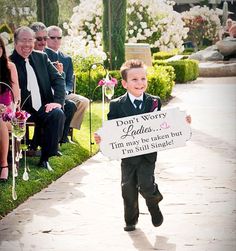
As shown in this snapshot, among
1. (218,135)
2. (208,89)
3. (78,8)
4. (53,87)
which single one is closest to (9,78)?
(53,87)

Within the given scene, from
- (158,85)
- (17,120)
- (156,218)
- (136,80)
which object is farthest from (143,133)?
(158,85)

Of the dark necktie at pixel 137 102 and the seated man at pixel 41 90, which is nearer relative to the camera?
the dark necktie at pixel 137 102

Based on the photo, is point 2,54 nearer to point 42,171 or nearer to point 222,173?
point 42,171

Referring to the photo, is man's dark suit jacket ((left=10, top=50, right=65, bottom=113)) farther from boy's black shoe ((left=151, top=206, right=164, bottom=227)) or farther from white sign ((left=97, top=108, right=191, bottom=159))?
boy's black shoe ((left=151, top=206, right=164, bottom=227))

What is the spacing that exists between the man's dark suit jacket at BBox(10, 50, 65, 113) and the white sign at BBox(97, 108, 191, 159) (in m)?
2.51

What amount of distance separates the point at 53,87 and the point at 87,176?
3.59ft

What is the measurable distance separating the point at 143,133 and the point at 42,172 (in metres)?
2.22

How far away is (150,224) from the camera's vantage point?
16.5 feet

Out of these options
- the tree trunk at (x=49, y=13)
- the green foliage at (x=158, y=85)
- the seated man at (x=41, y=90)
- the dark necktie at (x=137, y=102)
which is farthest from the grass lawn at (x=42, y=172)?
the tree trunk at (x=49, y=13)

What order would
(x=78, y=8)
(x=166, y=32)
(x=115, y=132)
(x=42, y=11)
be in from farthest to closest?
(x=166, y=32)
(x=78, y=8)
(x=42, y=11)
(x=115, y=132)

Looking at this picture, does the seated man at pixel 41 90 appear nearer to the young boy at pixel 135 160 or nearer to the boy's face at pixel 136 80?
the young boy at pixel 135 160

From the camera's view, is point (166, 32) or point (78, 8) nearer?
point (78, 8)

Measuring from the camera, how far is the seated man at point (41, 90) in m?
6.96

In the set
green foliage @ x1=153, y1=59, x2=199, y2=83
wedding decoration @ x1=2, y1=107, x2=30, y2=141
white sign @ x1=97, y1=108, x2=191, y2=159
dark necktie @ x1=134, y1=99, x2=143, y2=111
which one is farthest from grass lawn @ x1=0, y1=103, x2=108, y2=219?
green foliage @ x1=153, y1=59, x2=199, y2=83
